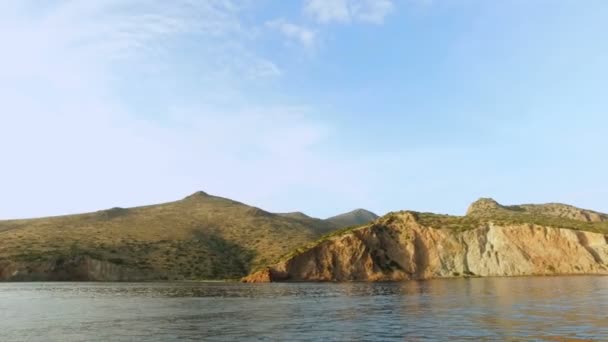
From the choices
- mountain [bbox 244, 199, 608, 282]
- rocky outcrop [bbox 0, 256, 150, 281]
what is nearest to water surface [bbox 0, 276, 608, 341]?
mountain [bbox 244, 199, 608, 282]

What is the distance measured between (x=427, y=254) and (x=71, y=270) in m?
114

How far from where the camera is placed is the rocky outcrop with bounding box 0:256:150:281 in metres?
167

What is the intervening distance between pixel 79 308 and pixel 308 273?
7888 cm

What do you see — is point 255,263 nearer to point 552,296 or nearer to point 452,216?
point 452,216

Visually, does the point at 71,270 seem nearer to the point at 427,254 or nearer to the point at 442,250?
the point at 427,254

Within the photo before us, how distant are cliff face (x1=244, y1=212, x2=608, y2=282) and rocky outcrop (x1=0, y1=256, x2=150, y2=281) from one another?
55.2 m

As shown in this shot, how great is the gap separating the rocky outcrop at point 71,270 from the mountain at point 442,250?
54.6 metres

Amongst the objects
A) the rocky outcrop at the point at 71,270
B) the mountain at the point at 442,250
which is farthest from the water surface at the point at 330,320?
the rocky outcrop at the point at 71,270

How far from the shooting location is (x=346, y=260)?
440 feet

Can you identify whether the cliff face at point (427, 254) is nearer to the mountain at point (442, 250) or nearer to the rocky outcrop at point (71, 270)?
the mountain at point (442, 250)

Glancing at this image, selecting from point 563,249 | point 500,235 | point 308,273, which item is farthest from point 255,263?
point 563,249

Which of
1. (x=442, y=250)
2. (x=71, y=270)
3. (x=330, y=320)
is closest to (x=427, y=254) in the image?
(x=442, y=250)

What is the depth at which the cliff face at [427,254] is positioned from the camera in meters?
125

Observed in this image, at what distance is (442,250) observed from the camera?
133875mm
